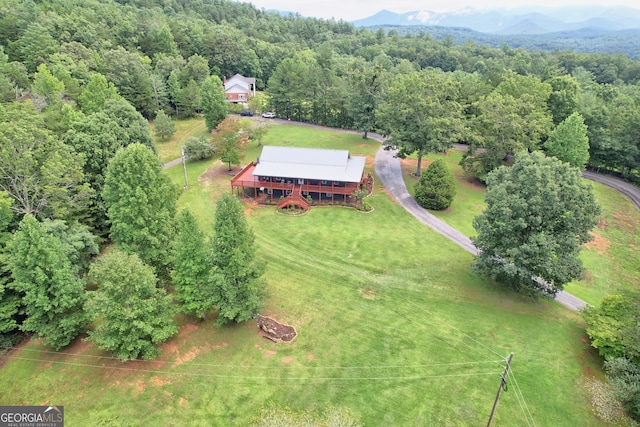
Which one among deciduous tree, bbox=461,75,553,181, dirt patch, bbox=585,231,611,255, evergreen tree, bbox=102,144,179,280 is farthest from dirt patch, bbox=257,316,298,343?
deciduous tree, bbox=461,75,553,181

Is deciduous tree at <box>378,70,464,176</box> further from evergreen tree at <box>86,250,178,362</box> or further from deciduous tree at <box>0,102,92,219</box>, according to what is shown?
deciduous tree at <box>0,102,92,219</box>

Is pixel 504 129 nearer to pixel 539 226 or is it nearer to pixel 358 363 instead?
pixel 539 226

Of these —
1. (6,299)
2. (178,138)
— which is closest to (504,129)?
(178,138)

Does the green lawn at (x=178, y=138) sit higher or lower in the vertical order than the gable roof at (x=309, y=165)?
lower

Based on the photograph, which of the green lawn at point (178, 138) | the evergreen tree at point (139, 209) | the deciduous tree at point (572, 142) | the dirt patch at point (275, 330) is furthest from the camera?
the green lawn at point (178, 138)

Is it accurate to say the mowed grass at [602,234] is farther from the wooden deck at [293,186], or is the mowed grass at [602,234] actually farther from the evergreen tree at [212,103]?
the evergreen tree at [212,103]

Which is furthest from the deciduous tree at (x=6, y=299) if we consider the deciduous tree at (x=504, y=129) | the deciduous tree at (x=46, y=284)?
the deciduous tree at (x=504, y=129)

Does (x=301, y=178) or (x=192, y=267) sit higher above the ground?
(x=192, y=267)
